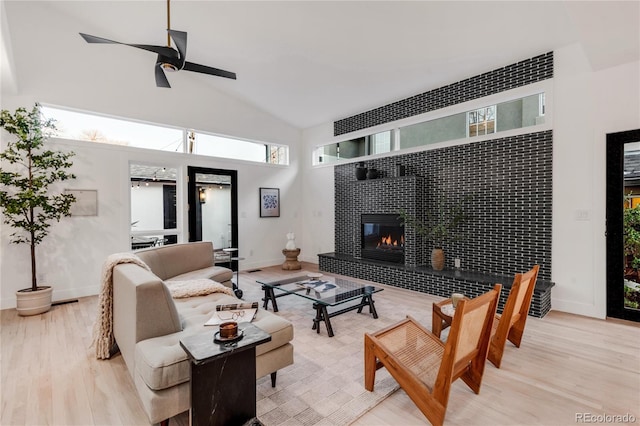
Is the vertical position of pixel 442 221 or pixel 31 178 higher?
pixel 31 178

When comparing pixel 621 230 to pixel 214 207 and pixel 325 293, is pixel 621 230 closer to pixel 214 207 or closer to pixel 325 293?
pixel 325 293

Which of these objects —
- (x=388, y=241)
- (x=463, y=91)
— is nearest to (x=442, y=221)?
(x=388, y=241)

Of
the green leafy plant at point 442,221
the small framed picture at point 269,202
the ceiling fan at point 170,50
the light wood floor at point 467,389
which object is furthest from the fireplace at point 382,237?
the ceiling fan at point 170,50

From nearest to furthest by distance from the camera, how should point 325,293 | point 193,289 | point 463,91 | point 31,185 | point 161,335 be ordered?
point 161,335 → point 193,289 → point 325,293 → point 31,185 → point 463,91

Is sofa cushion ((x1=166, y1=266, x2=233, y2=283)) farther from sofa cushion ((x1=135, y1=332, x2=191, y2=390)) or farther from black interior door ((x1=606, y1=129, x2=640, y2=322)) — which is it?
black interior door ((x1=606, y1=129, x2=640, y2=322))

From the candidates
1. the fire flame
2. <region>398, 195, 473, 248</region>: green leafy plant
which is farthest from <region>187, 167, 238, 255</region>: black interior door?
<region>398, 195, 473, 248</region>: green leafy plant

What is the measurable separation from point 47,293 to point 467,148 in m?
6.13

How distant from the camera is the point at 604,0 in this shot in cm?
231

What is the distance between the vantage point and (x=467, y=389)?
86.1 inches

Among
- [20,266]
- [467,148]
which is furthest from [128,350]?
[467,148]

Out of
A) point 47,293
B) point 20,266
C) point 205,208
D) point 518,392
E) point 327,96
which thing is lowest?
point 518,392

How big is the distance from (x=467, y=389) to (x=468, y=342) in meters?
0.57

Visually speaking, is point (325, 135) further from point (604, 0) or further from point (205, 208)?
point (604, 0)

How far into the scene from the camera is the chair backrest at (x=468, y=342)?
1680 millimetres
